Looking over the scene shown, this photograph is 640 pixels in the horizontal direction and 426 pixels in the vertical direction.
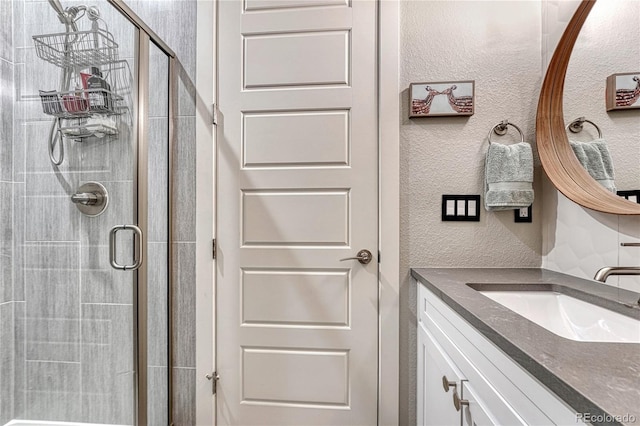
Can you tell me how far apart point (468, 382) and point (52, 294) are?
1.57m

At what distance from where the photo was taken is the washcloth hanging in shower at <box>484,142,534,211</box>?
1.44 metres

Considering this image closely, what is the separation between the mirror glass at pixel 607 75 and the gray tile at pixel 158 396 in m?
1.94

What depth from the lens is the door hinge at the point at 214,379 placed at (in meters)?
1.66

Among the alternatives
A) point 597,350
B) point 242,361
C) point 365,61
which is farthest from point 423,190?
point 242,361

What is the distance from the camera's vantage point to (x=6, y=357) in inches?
57.1

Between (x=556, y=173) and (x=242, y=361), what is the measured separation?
158cm

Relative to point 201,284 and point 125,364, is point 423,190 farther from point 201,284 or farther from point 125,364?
point 125,364

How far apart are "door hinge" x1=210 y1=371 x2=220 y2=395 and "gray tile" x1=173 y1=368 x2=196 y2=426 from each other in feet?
0.27

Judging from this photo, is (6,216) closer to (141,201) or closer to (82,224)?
(82,224)

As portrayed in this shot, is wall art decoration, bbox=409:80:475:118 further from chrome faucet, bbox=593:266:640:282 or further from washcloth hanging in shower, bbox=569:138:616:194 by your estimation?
chrome faucet, bbox=593:266:640:282

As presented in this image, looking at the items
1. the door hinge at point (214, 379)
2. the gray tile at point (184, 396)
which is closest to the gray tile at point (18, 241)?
the gray tile at point (184, 396)

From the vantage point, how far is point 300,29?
5.31 ft

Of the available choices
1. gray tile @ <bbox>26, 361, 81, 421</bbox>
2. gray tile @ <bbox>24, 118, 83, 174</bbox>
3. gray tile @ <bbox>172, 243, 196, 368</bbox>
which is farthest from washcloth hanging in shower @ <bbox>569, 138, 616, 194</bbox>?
gray tile @ <bbox>26, 361, 81, 421</bbox>

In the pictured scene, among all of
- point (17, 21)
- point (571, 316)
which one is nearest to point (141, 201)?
point (17, 21)
